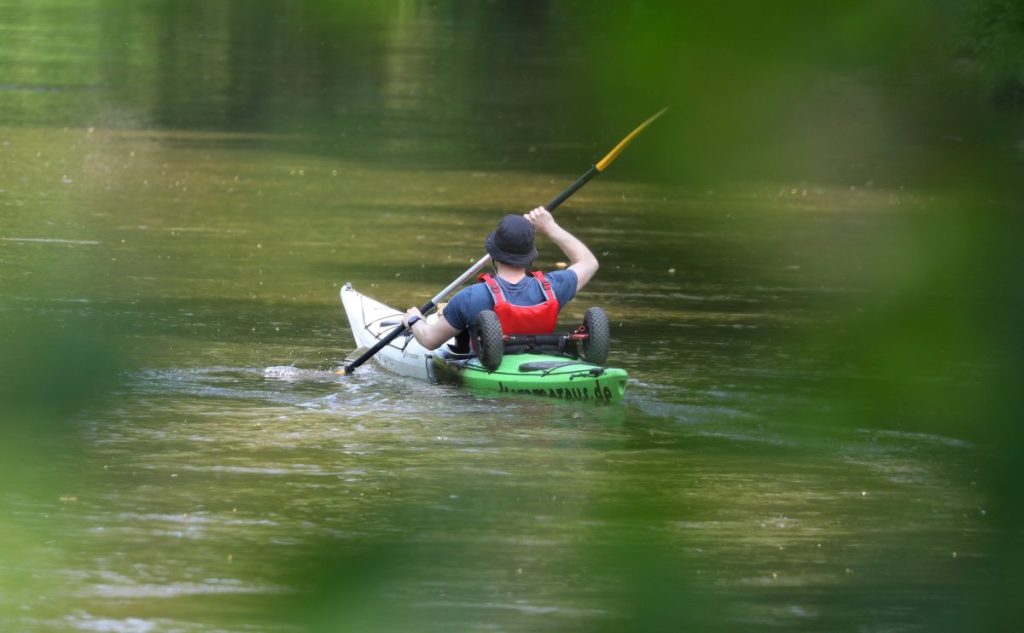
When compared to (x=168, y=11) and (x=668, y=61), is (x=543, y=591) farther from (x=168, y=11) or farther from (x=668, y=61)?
(x=668, y=61)

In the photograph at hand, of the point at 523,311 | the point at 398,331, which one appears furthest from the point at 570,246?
the point at 398,331

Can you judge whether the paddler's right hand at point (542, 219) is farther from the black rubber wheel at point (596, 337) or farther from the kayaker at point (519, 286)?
the black rubber wheel at point (596, 337)

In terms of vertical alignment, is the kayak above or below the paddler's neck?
below

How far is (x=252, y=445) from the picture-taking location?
330 inches

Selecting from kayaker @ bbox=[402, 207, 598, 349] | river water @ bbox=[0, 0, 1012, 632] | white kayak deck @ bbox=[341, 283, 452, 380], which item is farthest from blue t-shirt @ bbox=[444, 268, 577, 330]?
white kayak deck @ bbox=[341, 283, 452, 380]

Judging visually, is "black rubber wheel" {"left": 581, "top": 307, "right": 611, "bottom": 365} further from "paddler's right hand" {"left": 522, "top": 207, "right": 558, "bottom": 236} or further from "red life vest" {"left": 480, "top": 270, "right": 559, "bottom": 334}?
"paddler's right hand" {"left": 522, "top": 207, "right": 558, "bottom": 236}

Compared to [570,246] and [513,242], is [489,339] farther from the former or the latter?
[570,246]

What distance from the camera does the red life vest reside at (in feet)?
30.5

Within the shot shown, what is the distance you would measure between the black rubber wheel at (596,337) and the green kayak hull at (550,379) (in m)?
0.12

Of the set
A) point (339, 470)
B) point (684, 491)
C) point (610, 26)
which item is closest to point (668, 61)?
point (610, 26)

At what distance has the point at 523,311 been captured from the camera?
931 centimetres

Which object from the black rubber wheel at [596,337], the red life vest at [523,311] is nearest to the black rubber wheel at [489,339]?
the red life vest at [523,311]

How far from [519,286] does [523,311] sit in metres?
0.14

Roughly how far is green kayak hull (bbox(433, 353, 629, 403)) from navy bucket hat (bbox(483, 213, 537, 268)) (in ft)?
1.73
